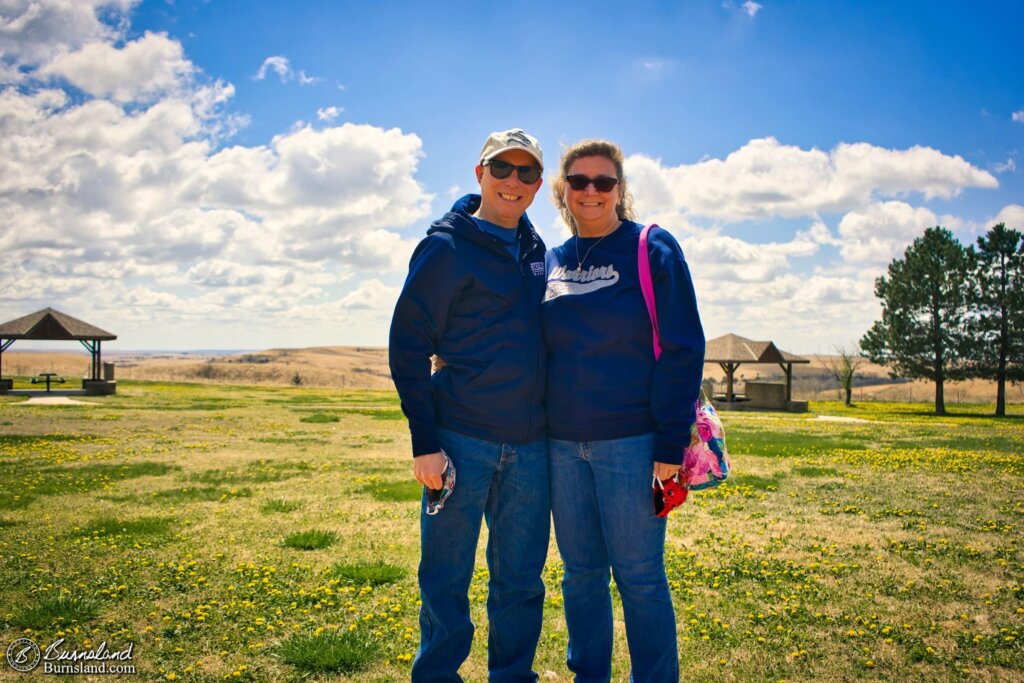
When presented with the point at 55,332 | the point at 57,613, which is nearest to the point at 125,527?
the point at 57,613

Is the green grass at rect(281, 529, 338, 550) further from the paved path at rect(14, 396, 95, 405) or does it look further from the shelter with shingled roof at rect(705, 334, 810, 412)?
the shelter with shingled roof at rect(705, 334, 810, 412)

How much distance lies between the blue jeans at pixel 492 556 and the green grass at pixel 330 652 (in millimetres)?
933

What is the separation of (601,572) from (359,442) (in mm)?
12860

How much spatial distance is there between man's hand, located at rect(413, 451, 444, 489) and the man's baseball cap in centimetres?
158

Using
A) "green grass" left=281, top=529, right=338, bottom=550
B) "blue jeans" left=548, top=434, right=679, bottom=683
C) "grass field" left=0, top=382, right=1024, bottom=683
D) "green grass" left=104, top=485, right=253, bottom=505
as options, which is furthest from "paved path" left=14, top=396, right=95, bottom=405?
"blue jeans" left=548, top=434, right=679, bottom=683

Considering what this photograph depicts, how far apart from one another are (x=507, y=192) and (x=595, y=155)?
0.52 m

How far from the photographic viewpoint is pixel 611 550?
9.95 feet

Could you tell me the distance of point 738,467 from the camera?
1182 cm

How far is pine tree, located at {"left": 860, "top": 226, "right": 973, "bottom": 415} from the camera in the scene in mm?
37750

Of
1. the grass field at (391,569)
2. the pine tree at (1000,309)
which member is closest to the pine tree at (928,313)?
the pine tree at (1000,309)

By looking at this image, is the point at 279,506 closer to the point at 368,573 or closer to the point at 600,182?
the point at 368,573

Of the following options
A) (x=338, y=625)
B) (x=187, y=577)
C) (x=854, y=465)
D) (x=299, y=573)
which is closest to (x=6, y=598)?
(x=187, y=577)

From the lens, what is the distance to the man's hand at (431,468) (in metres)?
3.00

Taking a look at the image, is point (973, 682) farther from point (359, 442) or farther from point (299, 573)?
point (359, 442)
